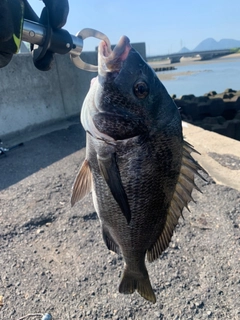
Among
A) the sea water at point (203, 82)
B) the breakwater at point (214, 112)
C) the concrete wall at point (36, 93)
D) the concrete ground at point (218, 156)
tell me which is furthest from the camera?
the sea water at point (203, 82)

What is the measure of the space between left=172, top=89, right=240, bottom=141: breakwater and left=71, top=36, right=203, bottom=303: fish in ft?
26.2

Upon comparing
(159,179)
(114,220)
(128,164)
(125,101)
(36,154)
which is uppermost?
(125,101)

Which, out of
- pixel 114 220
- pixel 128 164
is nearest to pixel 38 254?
pixel 114 220

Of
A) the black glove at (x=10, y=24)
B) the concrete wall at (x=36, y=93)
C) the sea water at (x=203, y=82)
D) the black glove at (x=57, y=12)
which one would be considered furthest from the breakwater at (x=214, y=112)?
the black glove at (x=10, y=24)

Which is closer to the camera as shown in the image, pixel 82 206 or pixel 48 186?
pixel 82 206

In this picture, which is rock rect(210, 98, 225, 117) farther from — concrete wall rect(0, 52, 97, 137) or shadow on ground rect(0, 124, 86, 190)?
shadow on ground rect(0, 124, 86, 190)

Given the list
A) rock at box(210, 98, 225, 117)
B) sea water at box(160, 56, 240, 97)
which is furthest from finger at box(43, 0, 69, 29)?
sea water at box(160, 56, 240, 97)

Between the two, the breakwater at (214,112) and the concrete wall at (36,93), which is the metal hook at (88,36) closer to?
the concrete wall at (36,93)

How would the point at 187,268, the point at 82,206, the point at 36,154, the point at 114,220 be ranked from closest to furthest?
the point at 114,220 → the point at 187,268 → the point at 82,206 → the point at 36,154

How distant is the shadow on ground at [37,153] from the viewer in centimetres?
531

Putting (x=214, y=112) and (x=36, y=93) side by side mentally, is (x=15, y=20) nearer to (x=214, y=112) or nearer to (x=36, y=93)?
(x=36, y=93)

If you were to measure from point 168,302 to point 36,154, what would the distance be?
431cm

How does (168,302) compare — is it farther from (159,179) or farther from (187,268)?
(159,179)

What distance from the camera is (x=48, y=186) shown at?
4.69 m
